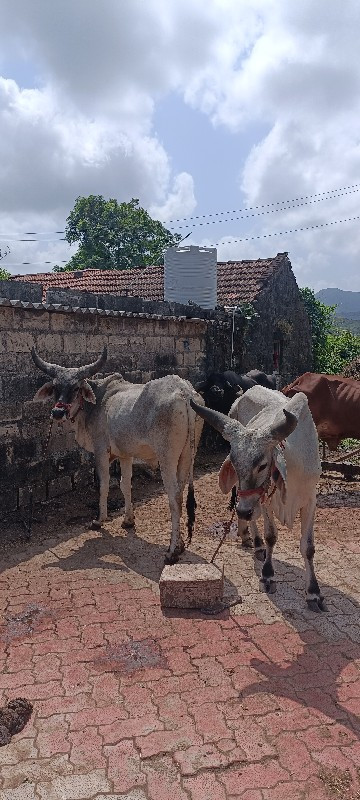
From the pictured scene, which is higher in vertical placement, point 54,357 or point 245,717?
point 54,357

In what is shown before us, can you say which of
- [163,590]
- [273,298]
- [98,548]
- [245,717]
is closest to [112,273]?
[273,298]

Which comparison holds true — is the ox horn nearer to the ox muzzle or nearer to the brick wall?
the ox muzzle

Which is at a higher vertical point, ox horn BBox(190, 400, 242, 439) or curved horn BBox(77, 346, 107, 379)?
curved horn BBox(77, 346, 107, 379)

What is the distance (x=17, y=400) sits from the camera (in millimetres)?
6859

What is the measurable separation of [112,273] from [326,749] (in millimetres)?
13864

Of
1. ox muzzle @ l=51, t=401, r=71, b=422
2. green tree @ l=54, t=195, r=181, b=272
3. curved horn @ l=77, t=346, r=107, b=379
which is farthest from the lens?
green tree @ l=54, t=195, r=181, b=272

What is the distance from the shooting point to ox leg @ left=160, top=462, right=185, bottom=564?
5723 millimetres

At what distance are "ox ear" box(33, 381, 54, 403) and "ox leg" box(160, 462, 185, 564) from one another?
69.8 inches

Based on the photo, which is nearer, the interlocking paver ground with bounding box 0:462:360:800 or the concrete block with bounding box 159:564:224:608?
the interlocking paver ground with bounding box 0:462:360:800

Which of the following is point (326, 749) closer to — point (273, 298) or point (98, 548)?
point (98, 548)

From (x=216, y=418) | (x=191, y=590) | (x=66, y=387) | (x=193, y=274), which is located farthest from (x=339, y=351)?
(x=216, y=418)

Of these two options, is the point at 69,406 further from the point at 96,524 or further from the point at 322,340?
the point at 322,340

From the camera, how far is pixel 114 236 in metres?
28.0

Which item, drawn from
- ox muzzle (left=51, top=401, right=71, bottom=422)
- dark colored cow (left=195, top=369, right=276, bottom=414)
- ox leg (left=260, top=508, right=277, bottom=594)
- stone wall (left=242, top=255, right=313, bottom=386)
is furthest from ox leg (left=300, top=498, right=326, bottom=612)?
stone wall (left=242, top=255, right=313, bottom=386)
